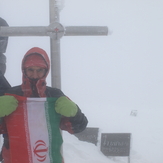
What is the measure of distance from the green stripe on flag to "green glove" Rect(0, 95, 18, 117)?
0.29 m

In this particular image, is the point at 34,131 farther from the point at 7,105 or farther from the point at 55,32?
the point at 55,32

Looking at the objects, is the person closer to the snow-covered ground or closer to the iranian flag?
the iranian flag

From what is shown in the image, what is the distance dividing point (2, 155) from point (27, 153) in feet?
0.96

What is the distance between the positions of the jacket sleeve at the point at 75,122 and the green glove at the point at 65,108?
82 millimetres

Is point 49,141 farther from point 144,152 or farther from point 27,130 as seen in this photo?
point 144,152

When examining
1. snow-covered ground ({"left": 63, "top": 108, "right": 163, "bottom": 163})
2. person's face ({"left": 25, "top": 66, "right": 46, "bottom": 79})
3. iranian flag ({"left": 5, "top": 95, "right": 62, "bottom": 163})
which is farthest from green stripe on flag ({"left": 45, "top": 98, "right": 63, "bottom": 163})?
snow-covered ground ({"left": 63, "top": 108, "right": 163, "bottom": 163})

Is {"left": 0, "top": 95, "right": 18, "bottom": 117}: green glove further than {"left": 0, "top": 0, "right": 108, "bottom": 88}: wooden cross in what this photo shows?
No

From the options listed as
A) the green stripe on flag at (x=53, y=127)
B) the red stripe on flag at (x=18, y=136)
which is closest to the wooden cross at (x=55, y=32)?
the green stripe on flag at (x=53, y=127)

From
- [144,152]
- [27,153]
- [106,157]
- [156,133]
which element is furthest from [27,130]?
[156,133]

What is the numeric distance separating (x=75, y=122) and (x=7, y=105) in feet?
1.85

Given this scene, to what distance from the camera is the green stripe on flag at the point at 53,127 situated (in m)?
2.07

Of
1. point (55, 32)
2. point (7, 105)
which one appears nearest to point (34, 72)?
point (7, 105)

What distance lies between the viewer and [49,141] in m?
2.07

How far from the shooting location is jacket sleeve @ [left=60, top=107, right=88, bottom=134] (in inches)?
79.5
